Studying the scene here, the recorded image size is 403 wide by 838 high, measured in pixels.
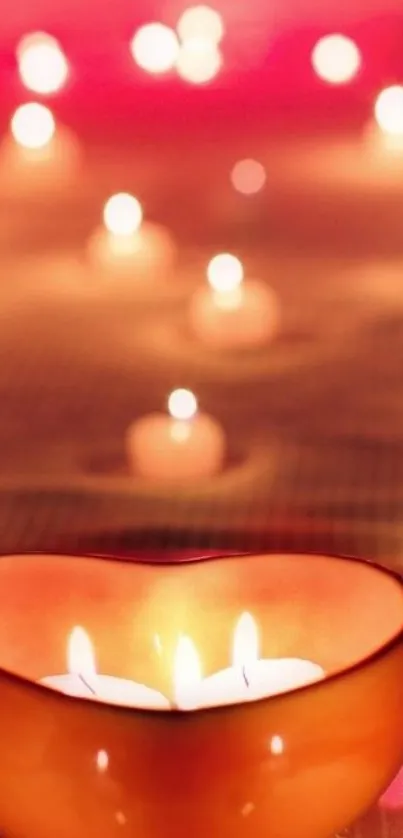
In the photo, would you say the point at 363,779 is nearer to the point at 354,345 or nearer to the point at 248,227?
the point at 354,345

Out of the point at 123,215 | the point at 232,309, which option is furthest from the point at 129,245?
the point at 232,309

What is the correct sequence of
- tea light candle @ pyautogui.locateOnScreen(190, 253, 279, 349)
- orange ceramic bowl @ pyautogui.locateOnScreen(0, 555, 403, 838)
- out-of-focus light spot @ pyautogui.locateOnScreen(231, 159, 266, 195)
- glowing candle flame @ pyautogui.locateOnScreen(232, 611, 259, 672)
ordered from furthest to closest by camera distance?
out-of-focus light spot @ pyautogui.locateOnScreen(231, 159, 266, 195) < tea light candle @ pyautogui.locateOnScreen(190, 253, 279, 349) < glowing candle flame @ pyautogui.locateOnScreen(232, 611, 259, 672) < orange ceramic bowl @ pyautogui.locateOnScreen(0, 555, 403, 838)

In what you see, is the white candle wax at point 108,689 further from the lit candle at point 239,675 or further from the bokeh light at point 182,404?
the bokeh light at point 182,404

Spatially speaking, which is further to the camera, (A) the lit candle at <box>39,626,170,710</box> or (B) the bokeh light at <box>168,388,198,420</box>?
(B) the bokeh light at <box>168,388,198,420</box>

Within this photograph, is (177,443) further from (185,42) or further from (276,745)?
(185,42)

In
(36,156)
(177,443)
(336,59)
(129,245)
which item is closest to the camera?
Result: (177,443)

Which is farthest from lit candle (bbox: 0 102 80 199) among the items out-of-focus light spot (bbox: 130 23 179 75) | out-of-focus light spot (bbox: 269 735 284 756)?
out-of-focus light spot (bbox: 269 735 284 756)

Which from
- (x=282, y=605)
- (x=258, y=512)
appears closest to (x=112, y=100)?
(x=258, y=512)

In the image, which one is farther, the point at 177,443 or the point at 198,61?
the point at 198,61

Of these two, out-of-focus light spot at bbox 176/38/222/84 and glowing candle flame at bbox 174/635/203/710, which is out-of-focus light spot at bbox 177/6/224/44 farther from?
glowing candle flame at bbox 174/635/203/710
